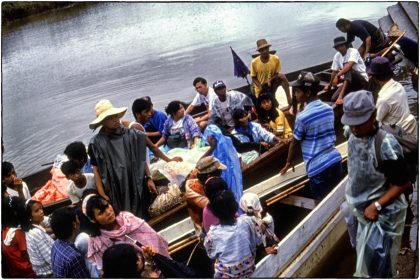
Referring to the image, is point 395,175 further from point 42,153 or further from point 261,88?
point 42,153

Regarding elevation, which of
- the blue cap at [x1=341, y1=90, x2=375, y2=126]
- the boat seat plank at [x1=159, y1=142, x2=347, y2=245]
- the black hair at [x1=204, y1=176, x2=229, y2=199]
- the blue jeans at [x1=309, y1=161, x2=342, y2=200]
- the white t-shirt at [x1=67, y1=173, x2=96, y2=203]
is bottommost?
the boat seat plank at [x1=159, y1=142, x2=347, y2=245]

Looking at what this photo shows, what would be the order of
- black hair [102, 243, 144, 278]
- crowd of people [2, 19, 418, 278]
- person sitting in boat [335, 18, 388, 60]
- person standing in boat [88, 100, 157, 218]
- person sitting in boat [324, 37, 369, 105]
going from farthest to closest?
1. person sitting in boat [335, 18, 388, 60]
2. person sitting in boat [324, 37, 369, 105]
3. person standing in boat [88, 100, 157, 218]
4. crowd of people [2, 19, 418, 278]
5. black hair [102, 243, 144, 278]

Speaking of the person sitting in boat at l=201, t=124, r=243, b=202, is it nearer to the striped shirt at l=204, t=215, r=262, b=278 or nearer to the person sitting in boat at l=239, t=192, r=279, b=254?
the person sitting in boat at l=239, t=192, r=279, b=254

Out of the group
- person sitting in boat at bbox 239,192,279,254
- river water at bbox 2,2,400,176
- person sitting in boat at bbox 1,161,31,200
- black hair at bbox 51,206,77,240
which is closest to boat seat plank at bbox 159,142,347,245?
person sitting in boat at bbox 239,192,279,254

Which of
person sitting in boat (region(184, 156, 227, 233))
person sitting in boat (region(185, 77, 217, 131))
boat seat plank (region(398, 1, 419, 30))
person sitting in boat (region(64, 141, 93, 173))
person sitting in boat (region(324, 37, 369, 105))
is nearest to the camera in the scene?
person sitting in boat (region(184, 156, 227, 233))

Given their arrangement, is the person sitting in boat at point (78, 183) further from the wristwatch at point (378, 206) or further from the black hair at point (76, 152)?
the wristwatch at point (378, 206)

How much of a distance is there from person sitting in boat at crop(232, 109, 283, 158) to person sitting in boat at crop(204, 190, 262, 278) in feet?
7.48

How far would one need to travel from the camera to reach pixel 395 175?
2.77m

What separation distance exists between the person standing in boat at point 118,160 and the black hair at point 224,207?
1.39 m

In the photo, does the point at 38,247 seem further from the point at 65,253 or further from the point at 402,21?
the point at 402,21

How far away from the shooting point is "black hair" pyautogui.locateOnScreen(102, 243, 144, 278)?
2.78 metres

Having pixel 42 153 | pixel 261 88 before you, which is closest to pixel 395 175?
pixel 261 88

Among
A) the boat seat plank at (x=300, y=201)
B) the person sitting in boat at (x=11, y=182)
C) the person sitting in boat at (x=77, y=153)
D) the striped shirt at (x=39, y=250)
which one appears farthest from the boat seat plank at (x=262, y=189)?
the person sitting in boat at (x=11, y=182)

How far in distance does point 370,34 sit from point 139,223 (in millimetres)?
6752
